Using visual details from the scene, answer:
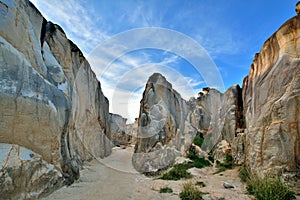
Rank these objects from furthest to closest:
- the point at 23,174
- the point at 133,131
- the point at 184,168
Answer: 1. the point at 133,131
2. the point at 184,168
3. the point at 23,174

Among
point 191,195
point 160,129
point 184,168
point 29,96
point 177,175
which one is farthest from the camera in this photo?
point 160,129

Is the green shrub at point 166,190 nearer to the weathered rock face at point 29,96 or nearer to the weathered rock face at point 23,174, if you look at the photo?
the weathered rock face at point 29,96

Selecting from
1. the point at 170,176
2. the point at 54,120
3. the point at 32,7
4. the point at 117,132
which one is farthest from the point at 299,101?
the point at 117,132

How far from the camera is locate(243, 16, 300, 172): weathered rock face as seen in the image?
5.14 metres

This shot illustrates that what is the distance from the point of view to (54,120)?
573cm

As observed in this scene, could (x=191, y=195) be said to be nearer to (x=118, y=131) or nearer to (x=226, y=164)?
(x=226, y=164)

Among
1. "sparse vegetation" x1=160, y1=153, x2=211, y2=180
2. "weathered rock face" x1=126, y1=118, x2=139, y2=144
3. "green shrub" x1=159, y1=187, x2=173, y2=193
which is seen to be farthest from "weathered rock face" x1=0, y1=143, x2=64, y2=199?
"weathered rock face" x1=126, y1=118, x2=139, y2=144

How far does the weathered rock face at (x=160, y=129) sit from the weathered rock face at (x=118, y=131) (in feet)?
68.8

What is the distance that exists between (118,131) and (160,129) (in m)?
24.0

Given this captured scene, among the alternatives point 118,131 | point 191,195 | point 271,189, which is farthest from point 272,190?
point 118,131

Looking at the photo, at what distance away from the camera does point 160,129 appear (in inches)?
474

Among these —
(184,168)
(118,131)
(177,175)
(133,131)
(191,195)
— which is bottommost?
(177,175)

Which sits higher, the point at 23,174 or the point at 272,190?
the point at 23,174

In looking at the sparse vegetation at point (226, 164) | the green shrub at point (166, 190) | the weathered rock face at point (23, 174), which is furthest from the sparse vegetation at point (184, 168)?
the weathered rock face at point (23, 174)
